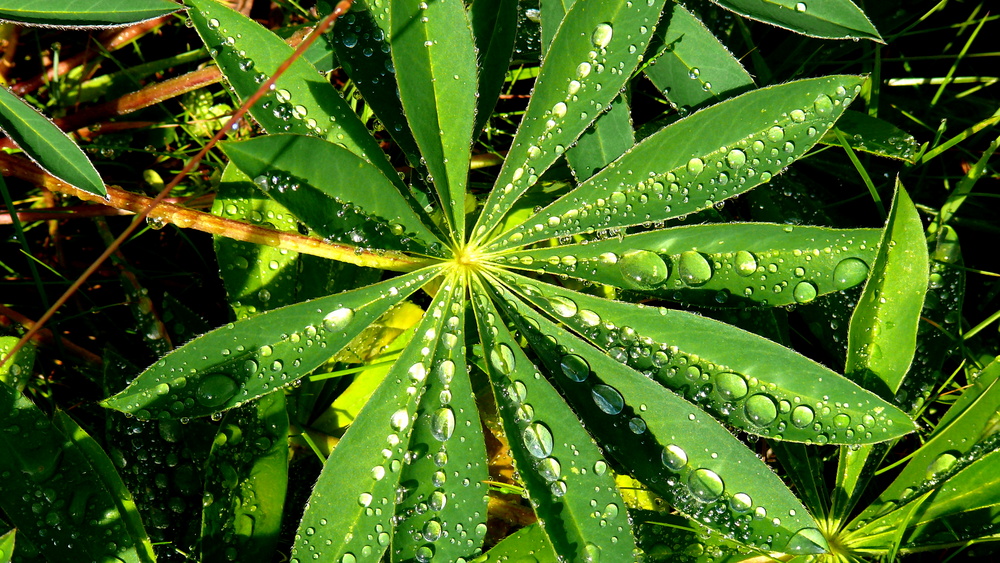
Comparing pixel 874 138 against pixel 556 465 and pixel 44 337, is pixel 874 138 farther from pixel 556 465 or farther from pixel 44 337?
pixel 44 337

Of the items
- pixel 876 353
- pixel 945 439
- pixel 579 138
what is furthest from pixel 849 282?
pixel 579 138

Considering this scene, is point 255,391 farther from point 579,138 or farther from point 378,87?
point 579,138

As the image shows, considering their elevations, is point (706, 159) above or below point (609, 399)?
above

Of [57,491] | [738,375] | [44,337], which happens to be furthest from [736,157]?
[44,337]

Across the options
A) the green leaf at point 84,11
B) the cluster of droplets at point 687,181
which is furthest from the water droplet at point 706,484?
the green leaf at point 84,11

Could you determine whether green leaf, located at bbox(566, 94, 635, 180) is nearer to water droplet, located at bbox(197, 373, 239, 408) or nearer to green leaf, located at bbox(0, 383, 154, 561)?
water droplet, located at bbox(197, 373, 239, 408)

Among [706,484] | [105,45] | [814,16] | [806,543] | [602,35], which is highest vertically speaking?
[105,45]

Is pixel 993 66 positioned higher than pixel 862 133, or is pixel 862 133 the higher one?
pixel 993 66
